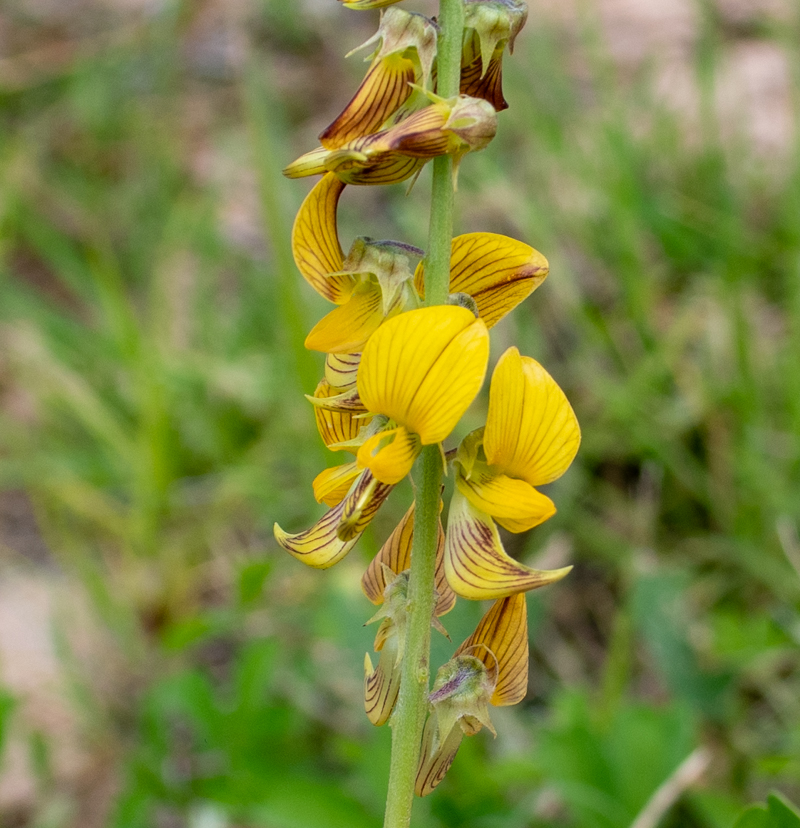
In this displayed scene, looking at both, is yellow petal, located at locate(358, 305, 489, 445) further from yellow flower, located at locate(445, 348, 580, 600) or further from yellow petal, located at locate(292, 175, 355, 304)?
yellow petal, located at locate(292, 175, 355, 304)

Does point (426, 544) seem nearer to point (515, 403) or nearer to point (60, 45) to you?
point (515, 403)

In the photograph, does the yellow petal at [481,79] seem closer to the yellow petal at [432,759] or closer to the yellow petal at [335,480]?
the yellow petal at [335,480]

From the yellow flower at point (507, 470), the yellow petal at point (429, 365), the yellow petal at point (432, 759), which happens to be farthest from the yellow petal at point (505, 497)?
the yellow petal at point (432, 759)

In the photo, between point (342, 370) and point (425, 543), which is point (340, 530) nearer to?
point (425, 543)

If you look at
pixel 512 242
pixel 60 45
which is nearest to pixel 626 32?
pixel 60 45

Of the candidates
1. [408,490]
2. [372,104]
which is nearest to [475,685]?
[372,104]

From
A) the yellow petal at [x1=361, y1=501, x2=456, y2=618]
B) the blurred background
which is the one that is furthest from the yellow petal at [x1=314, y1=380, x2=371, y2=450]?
the blurred background
